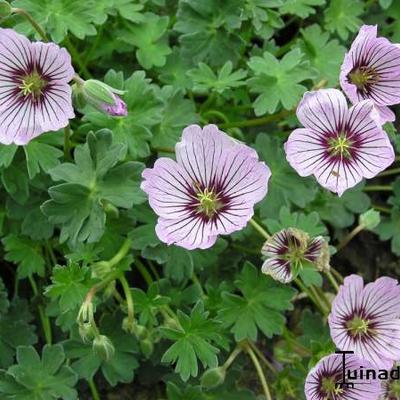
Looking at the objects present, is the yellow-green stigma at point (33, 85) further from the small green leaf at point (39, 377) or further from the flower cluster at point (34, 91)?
the small green leaf at point (39, 377)

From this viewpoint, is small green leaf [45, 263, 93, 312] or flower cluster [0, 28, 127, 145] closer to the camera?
flower cluster [0, 28, 127, 145]

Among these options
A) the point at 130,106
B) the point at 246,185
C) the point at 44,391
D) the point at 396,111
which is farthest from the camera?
the point at 396,111

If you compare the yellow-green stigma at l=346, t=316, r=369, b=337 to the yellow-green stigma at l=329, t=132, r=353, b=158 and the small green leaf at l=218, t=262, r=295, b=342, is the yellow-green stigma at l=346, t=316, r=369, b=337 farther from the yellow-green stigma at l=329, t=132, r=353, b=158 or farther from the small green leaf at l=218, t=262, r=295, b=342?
the yellow-green stigma at l=329, t=132, r=353, b=158

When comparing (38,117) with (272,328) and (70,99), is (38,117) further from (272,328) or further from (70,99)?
(272,328)

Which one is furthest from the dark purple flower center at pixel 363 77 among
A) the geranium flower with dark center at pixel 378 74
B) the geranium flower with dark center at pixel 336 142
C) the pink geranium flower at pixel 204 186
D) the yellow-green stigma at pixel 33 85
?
the yellow-green stigma at pixel 33 85

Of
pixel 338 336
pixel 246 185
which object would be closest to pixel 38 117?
pixel 246 185

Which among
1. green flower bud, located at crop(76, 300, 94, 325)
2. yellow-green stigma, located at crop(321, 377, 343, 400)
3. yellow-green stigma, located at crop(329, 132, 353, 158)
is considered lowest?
green flower bud, located at crop(76, 300, 94, 325)

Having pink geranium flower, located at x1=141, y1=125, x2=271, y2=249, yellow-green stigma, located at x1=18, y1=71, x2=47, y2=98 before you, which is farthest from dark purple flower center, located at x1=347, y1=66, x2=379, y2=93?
yellow-green stigma, located at x1=18, y1=71, x2=47, y2=98

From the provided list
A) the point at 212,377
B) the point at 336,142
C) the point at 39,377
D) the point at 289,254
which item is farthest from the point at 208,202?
the point at 39,377
